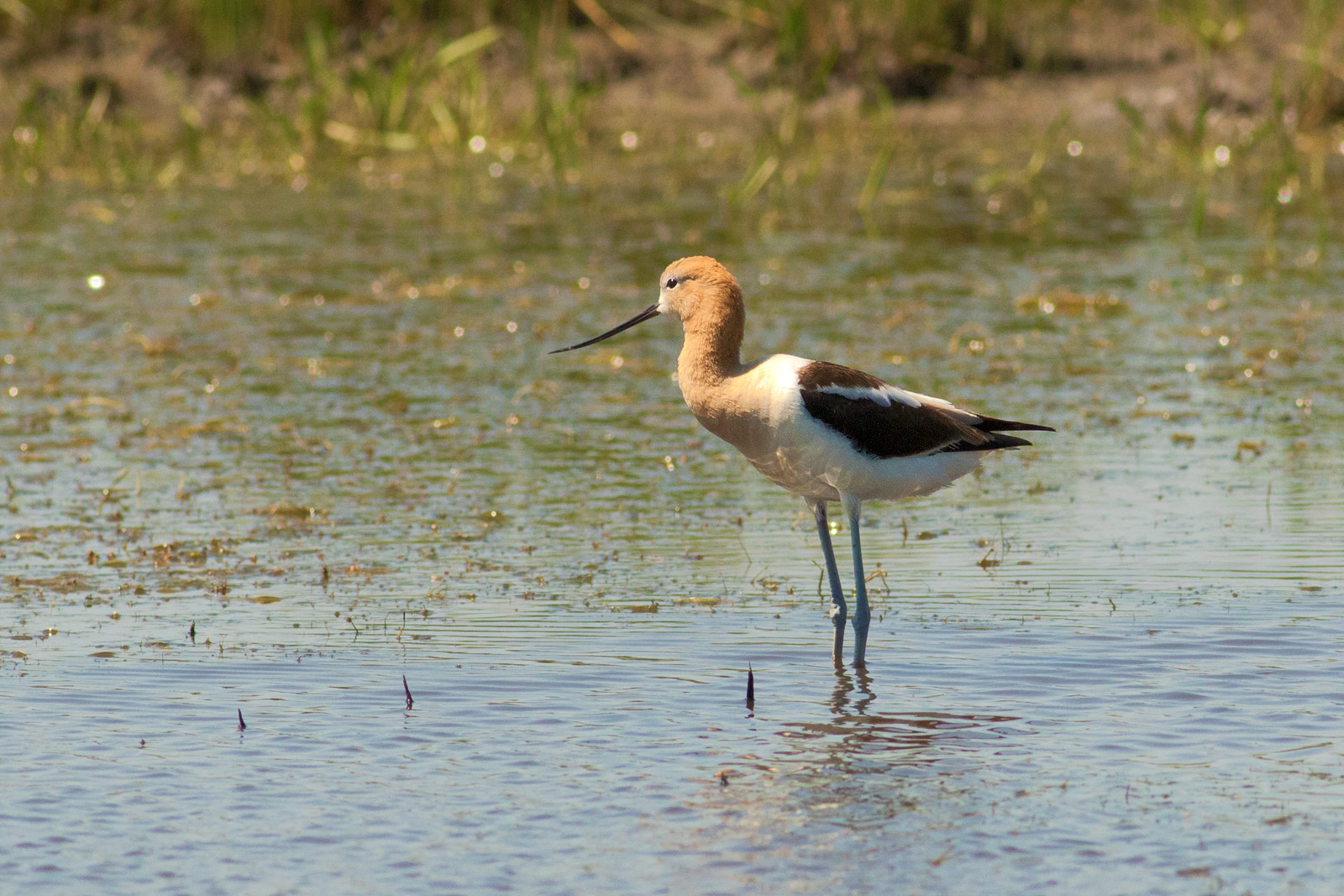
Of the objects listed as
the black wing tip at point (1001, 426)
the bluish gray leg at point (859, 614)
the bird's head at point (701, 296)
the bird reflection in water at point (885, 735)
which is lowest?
the bird reflection in water at point (885, 735)

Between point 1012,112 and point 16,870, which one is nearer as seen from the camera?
point 16,870

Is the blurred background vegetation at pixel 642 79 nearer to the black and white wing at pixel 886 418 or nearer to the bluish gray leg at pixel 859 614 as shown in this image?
the black and white wing at pixel 886 418

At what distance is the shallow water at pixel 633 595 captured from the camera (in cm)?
447

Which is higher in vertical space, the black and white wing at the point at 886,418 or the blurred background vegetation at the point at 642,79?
the blurred background vegetation at the point at 642,79

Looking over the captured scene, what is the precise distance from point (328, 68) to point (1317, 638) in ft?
41.7

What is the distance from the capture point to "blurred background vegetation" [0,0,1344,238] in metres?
16.6

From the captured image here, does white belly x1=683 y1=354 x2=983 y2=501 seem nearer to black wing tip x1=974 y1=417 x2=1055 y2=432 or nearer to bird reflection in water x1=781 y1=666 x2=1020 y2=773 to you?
black wing tip x1=974 y1=417 x2=1055 y2=432

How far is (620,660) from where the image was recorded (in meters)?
5.77

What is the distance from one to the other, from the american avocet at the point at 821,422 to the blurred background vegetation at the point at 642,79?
9897 millimetres

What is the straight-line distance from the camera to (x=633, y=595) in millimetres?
6430

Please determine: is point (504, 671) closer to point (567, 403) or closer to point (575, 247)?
point (567, 403)

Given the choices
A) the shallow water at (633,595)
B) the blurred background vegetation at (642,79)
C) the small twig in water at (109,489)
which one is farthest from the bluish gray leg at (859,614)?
the blurred background vegetation at (642,79)

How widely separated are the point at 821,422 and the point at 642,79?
1339cm

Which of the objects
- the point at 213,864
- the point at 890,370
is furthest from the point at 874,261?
the point at 213,864
